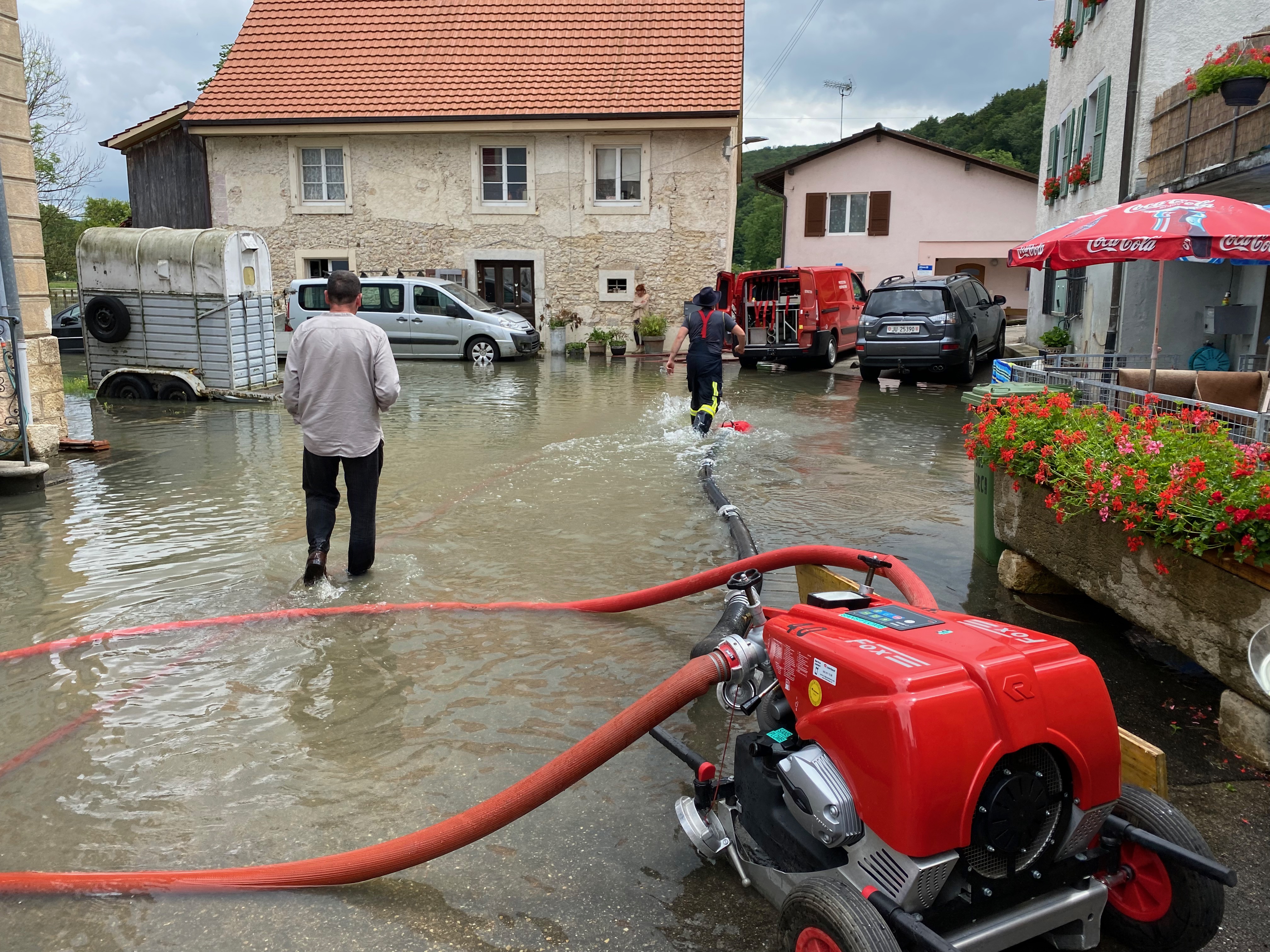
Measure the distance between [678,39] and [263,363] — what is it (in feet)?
49.2

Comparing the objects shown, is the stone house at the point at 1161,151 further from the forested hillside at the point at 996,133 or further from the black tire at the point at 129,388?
the forested hillside at the point at 996,133

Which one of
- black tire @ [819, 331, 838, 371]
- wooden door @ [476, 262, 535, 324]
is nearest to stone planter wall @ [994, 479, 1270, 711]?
black tire @ [819, 331, 838, 371]

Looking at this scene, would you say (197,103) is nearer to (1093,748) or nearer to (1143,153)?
(1143,153)

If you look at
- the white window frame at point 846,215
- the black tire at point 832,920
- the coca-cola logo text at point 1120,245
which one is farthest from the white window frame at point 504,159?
the black tire at point 832,920

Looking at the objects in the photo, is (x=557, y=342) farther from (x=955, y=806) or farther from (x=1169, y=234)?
(x=955, y=806)

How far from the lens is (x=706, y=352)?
1102 centimetres

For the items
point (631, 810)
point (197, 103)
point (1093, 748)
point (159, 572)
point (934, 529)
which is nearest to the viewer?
point (1093, 748)

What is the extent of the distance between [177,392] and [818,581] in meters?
12.7

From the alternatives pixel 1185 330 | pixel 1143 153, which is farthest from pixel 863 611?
pixel 1143 153

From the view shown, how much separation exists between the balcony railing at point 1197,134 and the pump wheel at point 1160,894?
10.3 meters

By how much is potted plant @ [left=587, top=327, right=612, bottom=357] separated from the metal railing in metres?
14.8

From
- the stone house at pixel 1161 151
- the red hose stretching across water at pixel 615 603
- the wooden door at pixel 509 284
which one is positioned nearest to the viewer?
the red hose stretching across water at pixel 615 603

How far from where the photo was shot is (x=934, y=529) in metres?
7.35

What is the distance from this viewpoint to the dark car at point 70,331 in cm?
2598
